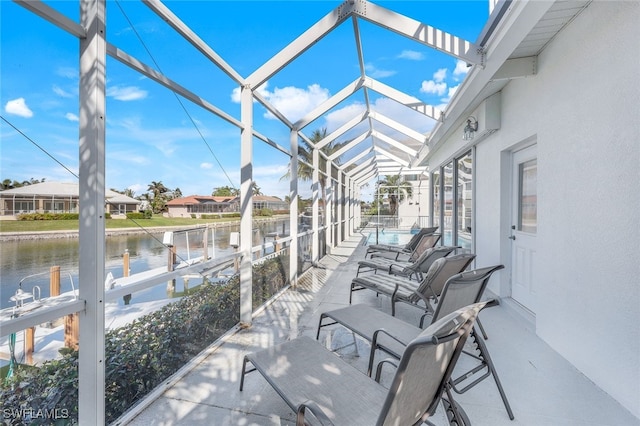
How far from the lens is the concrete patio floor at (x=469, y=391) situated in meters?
2.11

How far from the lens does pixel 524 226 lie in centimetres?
421

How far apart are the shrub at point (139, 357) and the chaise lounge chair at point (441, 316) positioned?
→ 127 cm

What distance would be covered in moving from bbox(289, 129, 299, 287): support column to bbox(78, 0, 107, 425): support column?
156 inches

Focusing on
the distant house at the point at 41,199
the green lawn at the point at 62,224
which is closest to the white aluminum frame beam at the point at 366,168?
the green lawn at the point at 62,224

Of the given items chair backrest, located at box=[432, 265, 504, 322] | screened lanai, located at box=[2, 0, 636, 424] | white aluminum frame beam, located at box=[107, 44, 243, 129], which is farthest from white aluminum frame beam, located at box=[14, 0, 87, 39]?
chair backrest, located at box=[432, 265, 504, 322]

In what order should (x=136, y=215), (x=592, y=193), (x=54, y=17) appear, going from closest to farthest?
(x=54, y=17) < (x=136, y=215) < (x=592, y=193)

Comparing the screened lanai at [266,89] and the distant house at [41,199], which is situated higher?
the screened lanai at [266,89]

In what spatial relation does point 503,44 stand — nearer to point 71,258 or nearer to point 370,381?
point 370,381

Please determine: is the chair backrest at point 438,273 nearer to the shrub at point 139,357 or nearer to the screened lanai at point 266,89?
the screened lanai at point 266,89

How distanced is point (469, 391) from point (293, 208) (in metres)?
4.11

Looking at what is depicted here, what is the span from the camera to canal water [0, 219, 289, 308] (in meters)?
1.46

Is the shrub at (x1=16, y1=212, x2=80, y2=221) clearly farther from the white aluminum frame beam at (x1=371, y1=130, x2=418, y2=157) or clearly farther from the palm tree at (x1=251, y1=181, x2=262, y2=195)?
the white aluminum frame beam at (x1=371, y1=130, x2=418, y2=157)

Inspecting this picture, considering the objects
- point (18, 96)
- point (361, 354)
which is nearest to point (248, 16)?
point (18, 96)

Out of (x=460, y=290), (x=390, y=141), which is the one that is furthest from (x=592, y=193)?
(x=390, y=141)
